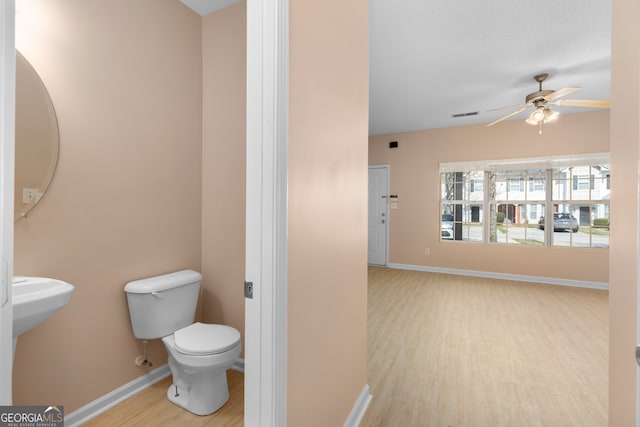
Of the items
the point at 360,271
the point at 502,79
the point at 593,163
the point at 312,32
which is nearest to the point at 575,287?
the point at 593,163

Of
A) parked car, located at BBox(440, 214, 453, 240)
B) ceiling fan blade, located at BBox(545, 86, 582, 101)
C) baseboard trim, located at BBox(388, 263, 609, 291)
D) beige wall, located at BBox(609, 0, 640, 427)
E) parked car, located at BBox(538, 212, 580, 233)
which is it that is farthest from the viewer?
parked car, located at BBox(440, 214, 453, 240)

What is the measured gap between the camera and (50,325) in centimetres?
150

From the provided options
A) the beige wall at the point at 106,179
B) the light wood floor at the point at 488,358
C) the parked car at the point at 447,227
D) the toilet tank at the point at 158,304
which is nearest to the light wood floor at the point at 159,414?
the beige wall at the point at 106,179

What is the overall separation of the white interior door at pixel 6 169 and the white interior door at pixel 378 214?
18.6 feet

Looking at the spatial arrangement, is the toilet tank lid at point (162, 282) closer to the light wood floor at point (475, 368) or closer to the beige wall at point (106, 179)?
the beige wall at point (106, 179)

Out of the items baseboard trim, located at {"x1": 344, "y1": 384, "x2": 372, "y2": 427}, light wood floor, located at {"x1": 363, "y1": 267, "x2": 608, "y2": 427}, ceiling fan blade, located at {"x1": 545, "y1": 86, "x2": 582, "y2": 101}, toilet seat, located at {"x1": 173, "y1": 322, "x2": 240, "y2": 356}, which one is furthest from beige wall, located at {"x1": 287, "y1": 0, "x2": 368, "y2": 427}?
ceiling fan blade, located at {"x1": 545, "y1": 86, "x2": 582, "y2": 101}

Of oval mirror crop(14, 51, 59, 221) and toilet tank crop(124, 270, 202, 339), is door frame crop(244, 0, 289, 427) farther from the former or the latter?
oval mirror crop(14, 51, 59, 221)

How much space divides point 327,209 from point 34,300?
1214mm

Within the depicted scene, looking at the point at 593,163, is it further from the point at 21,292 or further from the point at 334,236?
the point at 21,292

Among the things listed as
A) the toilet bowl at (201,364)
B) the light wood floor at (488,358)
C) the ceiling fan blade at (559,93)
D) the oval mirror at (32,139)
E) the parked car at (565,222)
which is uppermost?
the ceiling fan blade at (559,93)

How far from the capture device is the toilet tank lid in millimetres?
1794

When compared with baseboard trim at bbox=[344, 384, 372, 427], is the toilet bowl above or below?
above

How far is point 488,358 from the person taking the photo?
2395mm

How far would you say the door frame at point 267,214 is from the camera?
3.07 ft
